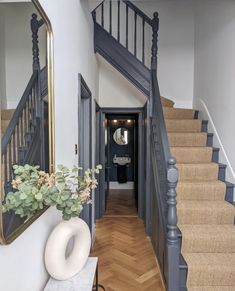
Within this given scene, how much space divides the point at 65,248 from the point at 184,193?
1984 mm

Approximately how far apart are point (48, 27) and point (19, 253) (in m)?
1.12

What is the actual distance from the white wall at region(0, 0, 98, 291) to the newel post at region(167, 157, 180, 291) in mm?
851

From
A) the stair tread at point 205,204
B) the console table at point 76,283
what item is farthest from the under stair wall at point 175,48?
the console table at point 76,283

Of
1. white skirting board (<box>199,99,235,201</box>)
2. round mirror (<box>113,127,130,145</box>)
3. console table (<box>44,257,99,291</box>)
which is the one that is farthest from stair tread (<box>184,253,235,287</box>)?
round mirror (<box>113,127,130,145</box>)

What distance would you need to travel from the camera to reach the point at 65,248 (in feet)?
4.12

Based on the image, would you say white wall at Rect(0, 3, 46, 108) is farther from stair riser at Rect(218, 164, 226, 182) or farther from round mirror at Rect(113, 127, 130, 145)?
round mirror at Rect(113, 127, 130, 145)

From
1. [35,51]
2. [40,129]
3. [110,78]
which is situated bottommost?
[40,129]

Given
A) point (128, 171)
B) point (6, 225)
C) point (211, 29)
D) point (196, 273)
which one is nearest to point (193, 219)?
point (196, 273)

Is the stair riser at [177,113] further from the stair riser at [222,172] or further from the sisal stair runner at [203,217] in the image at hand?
the stair riser at [222,172]

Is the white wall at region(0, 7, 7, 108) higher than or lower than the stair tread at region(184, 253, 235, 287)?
higher

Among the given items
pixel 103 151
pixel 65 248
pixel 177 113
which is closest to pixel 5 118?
pixel 65 248

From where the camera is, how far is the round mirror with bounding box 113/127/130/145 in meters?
7.41

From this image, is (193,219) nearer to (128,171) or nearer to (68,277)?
(68,277)

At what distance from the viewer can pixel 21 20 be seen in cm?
108
